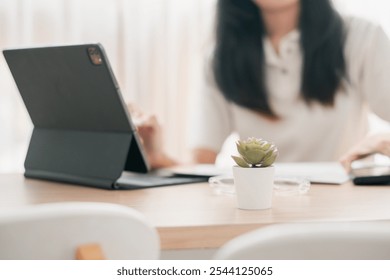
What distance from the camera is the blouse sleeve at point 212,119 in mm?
2172

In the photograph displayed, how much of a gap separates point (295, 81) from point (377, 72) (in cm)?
25

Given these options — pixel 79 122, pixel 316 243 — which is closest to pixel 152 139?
pixel 79 122

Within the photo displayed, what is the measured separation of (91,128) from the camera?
4.36 feet

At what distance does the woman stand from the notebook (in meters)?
0.76

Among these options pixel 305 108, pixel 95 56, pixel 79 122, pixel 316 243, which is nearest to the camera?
pixel 316 243

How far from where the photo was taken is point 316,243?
585 millimetres

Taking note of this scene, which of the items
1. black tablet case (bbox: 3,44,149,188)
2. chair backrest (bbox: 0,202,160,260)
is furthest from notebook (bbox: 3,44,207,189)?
chair backrest (bbox: 0,202,160,260)

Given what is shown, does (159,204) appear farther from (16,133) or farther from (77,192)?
(16,133)

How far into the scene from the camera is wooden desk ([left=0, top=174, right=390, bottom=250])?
0.94 meters

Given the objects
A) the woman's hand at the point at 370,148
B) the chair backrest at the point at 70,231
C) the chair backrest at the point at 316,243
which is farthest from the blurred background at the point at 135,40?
the chair backrest at the point at 316,243

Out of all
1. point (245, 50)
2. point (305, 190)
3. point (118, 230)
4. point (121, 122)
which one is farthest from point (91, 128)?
point (245, 50)

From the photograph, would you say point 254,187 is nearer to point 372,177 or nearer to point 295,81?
point 372,177

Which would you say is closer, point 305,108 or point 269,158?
point 269,158
